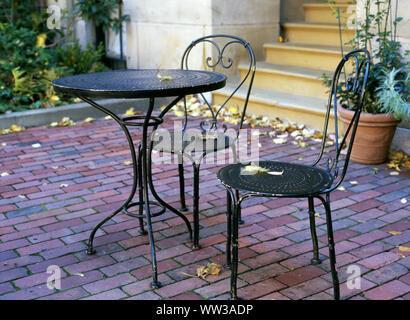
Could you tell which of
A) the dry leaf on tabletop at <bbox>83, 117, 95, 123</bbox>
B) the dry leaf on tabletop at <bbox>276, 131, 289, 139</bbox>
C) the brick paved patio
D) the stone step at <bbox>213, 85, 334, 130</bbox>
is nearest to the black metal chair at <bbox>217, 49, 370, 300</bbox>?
the brick paved patio

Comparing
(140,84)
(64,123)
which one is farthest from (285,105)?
(140,84)

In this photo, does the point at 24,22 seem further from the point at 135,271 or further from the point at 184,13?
the point at 135,271

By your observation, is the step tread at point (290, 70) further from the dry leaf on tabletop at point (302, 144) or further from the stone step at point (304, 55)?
the dry leaf on tabletop at point (302, 144)

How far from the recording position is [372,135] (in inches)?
168

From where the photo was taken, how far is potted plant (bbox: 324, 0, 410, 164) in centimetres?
415

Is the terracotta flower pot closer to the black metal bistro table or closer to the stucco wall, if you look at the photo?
the black metal bistro table

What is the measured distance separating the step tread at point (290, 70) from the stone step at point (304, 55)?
94 mm

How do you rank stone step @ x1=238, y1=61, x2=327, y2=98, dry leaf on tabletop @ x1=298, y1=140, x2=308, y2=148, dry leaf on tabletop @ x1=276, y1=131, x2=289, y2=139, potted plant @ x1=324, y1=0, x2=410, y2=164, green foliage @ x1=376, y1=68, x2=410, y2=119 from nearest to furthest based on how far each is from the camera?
green foliage @ x1=376, y1=68, x2=410, y2=119
potted plant @ x1=324, y1=0, x2=410, y2=164
dry leaf on tabletop @ x1=298, y1=140, x2=308, y2=148
dry leaf on tabletop @ x1=276, y1=131, x2=289, y2=139
stone step @ x1=238, y1=61, x2=327, y2=98

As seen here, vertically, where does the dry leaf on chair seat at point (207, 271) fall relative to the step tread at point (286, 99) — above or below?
below

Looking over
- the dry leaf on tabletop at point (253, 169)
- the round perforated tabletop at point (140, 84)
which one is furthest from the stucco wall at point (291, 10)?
the dry leaf on tabletop at point (253, 169)

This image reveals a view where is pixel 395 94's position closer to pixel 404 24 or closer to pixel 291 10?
pixel 404 24

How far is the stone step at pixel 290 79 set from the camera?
5574 mm

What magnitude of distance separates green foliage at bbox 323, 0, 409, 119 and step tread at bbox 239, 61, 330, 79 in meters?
0.95

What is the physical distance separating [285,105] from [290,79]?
0.51 metres
